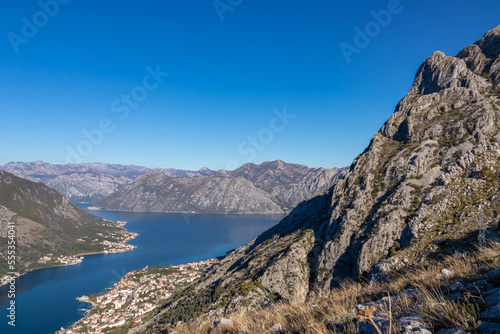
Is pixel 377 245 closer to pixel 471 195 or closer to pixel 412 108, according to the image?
pixel 471 195

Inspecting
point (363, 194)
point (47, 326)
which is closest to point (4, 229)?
point (47, 326)

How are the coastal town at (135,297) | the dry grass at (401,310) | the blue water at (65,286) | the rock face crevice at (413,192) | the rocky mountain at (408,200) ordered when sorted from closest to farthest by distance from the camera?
the dry grass at (401,310), the rocky mountain at (408,200), the rock face crevice at (413,192), the coastal town at (135,297), the blue water at (65,286)

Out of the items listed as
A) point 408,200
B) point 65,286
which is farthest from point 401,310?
point 65,286

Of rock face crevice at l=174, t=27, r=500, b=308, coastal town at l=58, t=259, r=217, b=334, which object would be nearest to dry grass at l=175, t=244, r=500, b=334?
rock face crevice at l=174, t=27, r=500, b=308

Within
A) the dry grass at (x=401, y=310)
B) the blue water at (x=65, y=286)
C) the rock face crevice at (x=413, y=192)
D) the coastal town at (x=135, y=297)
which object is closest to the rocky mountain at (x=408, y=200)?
the rock face crevice at (x=413, y=192)

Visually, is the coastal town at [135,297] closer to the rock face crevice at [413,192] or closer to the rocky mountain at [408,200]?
the rocky mountain at [408,200]

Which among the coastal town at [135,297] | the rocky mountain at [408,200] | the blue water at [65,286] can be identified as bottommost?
the coastal town at [135,297]

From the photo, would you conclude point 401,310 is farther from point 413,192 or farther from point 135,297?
point 135,297
